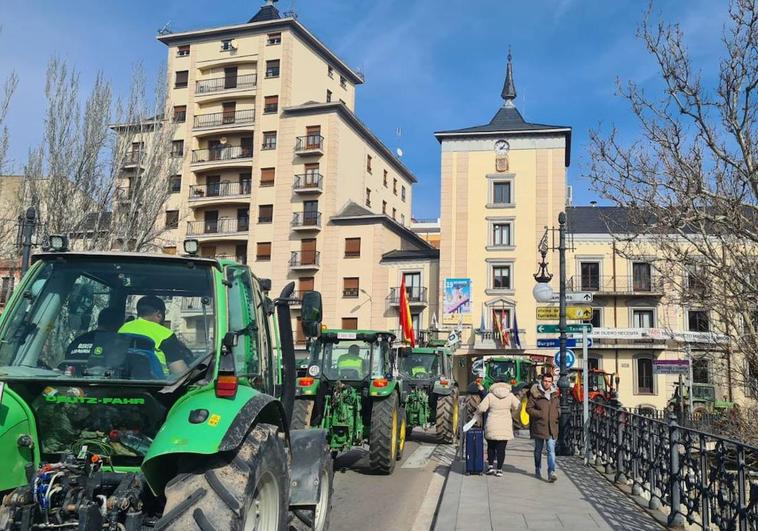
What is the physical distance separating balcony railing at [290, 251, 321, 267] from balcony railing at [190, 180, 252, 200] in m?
5.65

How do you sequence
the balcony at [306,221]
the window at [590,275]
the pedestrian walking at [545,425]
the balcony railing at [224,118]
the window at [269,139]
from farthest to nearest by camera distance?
the balcony railing at [224,118] → the window at [269,139] → the balcony at [306,221] → the window at [590,275] → the pedestrian walking at [545,425]

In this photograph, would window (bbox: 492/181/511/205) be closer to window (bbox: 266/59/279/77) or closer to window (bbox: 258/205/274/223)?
window (bbox: 258/205/274/223)

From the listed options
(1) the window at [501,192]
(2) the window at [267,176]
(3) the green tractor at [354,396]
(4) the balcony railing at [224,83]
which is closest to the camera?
(3) the green tractor at [354,396]

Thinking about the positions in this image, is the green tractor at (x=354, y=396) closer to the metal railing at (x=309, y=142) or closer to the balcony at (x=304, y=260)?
the balcony at (x=304, y=260)

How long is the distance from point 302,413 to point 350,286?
3493 centimetres

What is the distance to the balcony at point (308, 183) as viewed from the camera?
46219 mm

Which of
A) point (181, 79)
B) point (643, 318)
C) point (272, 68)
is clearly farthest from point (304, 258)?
point (643, 318)

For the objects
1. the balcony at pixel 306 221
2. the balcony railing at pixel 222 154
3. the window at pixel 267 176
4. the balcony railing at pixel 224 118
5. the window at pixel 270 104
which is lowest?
the balcony at pixel 306 221

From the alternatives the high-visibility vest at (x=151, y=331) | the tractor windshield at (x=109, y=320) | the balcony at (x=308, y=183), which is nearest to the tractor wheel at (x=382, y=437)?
the tractor windshield at (x=109, y=320)

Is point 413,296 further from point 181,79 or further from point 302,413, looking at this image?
point 302,413

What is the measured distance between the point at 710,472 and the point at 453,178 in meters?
39.8

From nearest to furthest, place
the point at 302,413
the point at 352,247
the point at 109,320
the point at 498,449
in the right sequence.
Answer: the point at 109,320, the point at 498,449, the point at 302,413, the point at 352,247

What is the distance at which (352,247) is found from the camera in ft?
153

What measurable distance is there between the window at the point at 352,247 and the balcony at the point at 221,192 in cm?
760
